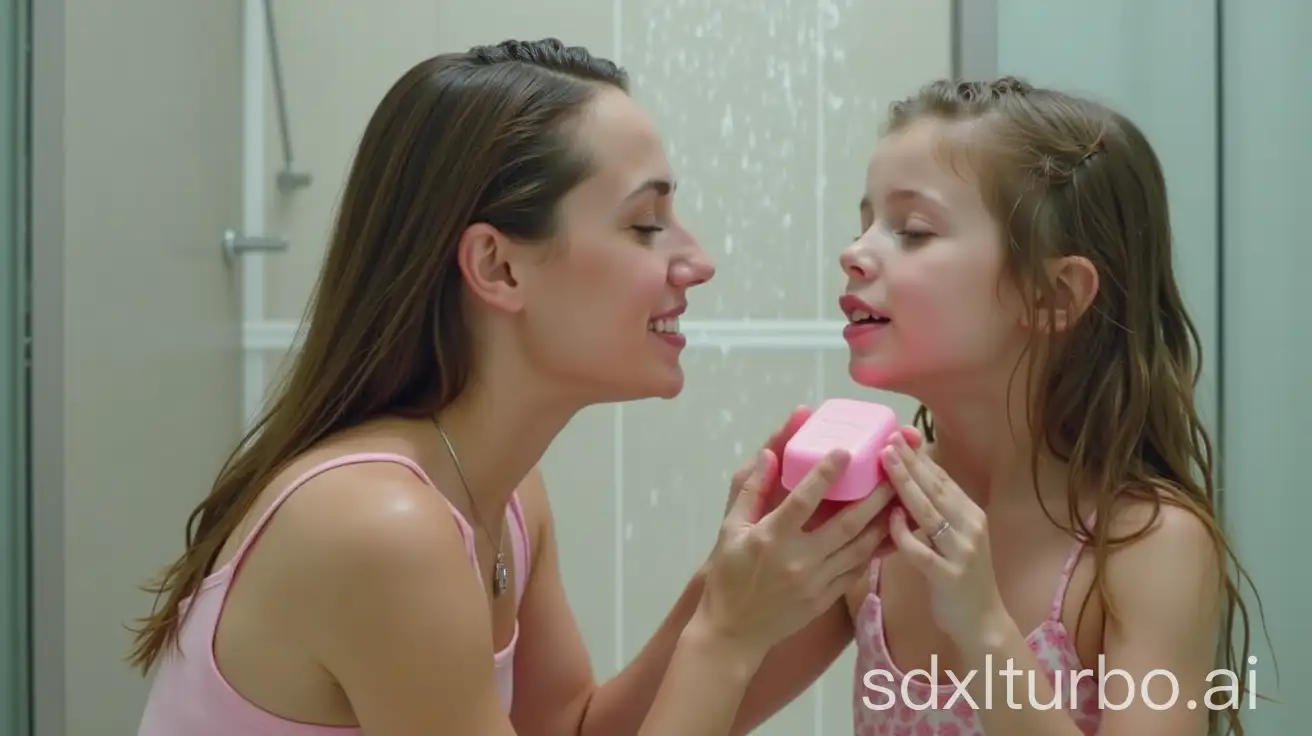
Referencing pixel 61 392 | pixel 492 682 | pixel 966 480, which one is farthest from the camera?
pixel 61 392

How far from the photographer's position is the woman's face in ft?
2.85

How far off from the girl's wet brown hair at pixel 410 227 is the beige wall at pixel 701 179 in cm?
72

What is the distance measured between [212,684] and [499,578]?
24cm

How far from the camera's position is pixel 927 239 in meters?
0.91

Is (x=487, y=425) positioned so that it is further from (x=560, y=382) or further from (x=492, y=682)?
(x=492, y=682)

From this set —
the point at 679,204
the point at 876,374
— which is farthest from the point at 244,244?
the point at 876,374

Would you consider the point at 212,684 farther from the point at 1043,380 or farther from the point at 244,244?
the point at 244,244

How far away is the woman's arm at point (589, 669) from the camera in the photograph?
1013 mm

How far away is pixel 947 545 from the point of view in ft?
2.54

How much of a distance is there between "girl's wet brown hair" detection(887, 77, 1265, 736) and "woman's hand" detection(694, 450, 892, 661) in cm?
19

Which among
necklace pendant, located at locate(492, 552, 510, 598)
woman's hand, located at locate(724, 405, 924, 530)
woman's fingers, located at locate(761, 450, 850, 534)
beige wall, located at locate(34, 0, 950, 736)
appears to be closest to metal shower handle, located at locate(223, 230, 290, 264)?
beige wall, located at locate(34, 0, 950, 736)

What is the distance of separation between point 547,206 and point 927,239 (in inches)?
10.9

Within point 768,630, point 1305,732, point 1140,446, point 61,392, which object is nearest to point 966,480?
point 1140,446

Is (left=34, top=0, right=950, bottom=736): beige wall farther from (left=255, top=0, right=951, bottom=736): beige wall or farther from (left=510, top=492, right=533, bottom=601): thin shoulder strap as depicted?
(left=510, top=492, right=533, bottom=601): thin shoulder strap
